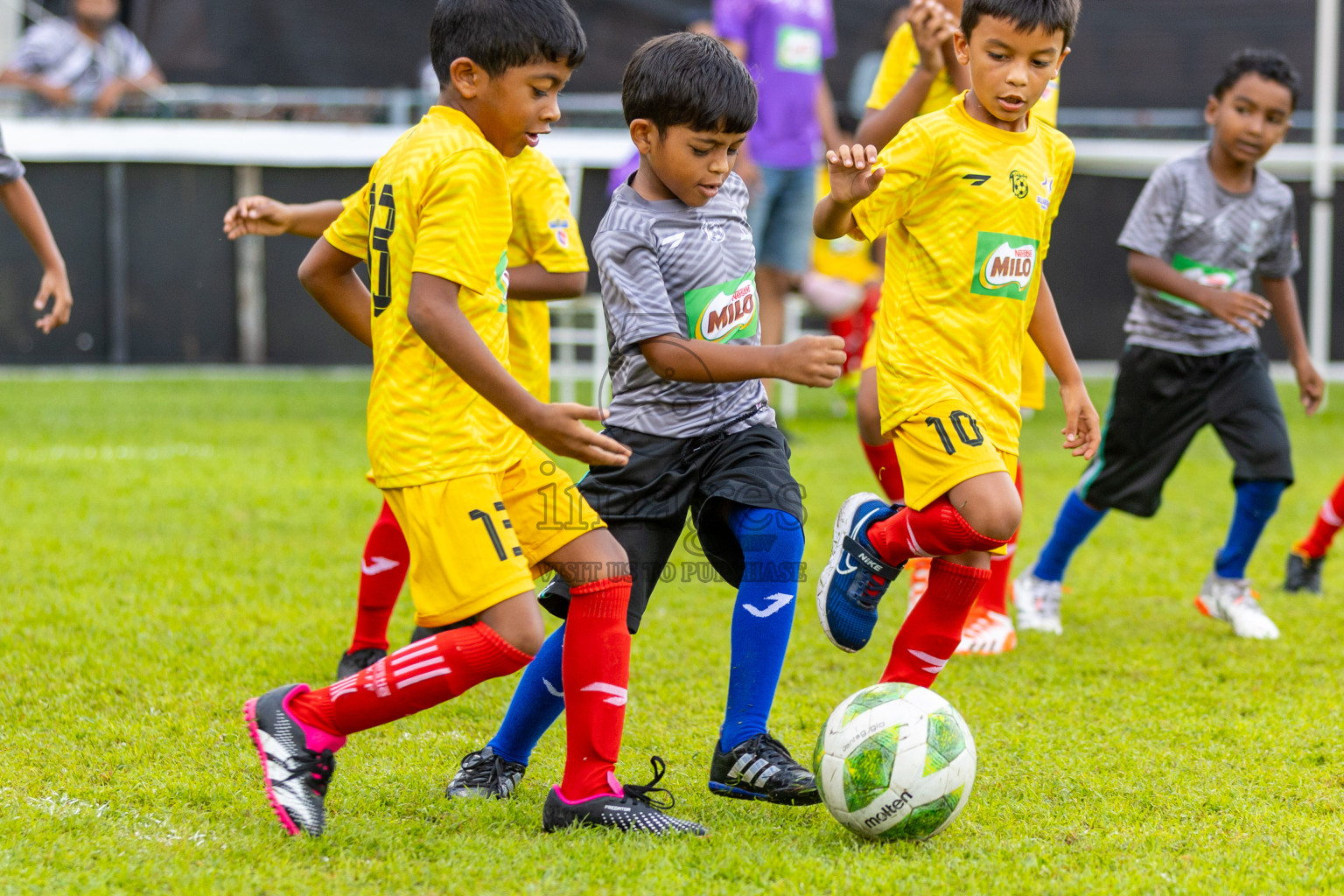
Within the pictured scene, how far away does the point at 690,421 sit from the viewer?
2895 millimetres

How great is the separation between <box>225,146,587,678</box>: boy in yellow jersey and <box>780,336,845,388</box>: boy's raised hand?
120 centimetres

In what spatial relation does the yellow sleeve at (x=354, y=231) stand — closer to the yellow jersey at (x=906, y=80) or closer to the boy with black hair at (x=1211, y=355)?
the yellow jersey at (x=906, y=80)

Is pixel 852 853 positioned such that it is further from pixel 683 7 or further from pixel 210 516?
pixel 683 7

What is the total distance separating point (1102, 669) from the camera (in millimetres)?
3895

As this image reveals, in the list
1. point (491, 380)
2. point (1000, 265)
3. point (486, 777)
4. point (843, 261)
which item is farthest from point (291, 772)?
point (843, 261)

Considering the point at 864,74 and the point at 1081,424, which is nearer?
the point at 1081,424

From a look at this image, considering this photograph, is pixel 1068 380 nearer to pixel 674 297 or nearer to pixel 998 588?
pixel 674 297

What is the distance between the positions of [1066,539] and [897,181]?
6.22 feet

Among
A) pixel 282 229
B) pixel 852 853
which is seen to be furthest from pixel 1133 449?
pixel 282 229

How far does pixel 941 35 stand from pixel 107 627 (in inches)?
114

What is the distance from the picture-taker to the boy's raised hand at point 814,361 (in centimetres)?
248

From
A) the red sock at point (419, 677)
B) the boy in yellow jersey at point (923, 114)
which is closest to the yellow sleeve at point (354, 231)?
the red sock at point (419, 677)

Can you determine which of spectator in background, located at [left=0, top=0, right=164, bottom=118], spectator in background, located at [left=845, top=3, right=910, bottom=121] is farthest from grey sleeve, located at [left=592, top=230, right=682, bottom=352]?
Answer: spectator in background, located at [left=0, top=0, right=164, bottom=118]

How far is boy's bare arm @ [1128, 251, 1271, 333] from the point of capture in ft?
13.6
